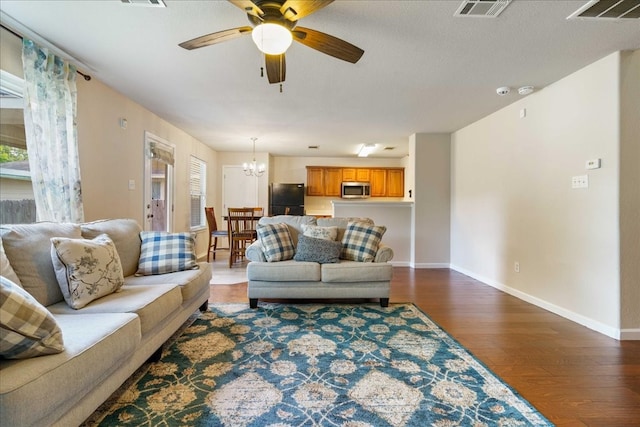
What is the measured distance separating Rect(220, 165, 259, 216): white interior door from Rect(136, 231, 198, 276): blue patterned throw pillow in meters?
4.55

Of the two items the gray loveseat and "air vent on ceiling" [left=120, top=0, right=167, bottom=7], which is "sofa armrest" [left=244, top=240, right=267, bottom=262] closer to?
the gray loveseat

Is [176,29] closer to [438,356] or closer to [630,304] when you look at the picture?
[438,356]

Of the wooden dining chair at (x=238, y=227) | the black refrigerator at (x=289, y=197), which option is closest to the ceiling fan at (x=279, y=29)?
the wooden dining chair at (x=238, y=227)

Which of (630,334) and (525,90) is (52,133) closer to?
(525,90)

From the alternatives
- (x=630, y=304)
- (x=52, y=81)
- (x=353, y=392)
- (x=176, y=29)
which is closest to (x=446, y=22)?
(x=176, y=29)

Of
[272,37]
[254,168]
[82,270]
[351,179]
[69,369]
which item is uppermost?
[272,37]

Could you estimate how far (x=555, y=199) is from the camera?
3197 mm

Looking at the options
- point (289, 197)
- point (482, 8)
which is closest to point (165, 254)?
point (482, 8)

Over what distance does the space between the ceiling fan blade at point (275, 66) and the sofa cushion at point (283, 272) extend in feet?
5.92

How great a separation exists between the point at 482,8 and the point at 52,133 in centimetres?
348

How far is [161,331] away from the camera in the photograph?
2.10 metres

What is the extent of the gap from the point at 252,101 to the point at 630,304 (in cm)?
430

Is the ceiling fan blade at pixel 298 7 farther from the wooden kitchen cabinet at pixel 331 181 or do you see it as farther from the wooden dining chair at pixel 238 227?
the wooden kitchen cabinet at pixel 331 181

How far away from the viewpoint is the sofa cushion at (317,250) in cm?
330
